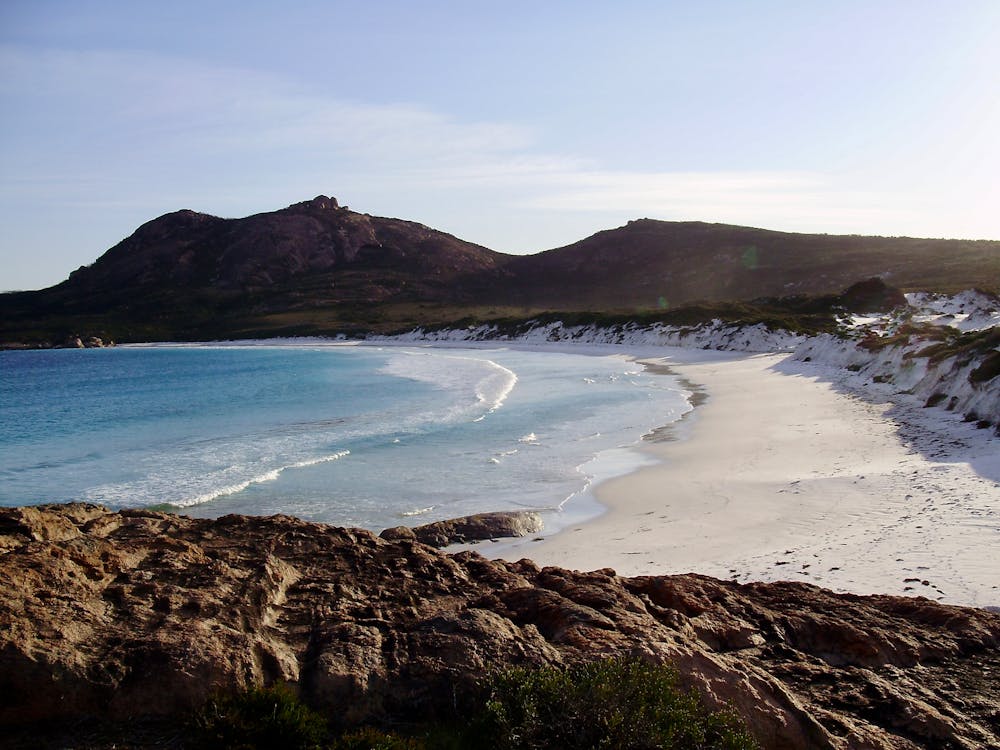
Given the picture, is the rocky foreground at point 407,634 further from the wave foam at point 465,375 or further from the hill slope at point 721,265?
the hill slope at point 721,265

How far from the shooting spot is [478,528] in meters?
11.0

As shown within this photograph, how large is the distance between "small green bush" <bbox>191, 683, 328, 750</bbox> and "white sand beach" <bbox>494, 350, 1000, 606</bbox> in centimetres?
573

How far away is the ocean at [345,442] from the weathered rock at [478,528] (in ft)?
2.26

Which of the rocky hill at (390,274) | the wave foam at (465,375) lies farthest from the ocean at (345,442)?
the rocky hill at (390,274)

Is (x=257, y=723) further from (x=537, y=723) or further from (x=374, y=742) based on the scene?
(x=537, y=723)

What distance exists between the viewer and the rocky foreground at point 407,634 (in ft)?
14.3

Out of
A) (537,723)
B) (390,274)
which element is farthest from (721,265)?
(537,723)

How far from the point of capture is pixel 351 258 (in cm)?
16062

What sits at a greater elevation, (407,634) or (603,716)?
(407,634)

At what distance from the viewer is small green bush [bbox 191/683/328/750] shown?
4.02 metres

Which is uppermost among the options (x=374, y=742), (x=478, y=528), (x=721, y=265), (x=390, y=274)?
(x=390, y=274)

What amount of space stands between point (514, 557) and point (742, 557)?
10.6 feet

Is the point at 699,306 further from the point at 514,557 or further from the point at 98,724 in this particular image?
the point at 98,724

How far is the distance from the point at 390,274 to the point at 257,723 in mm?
146742
